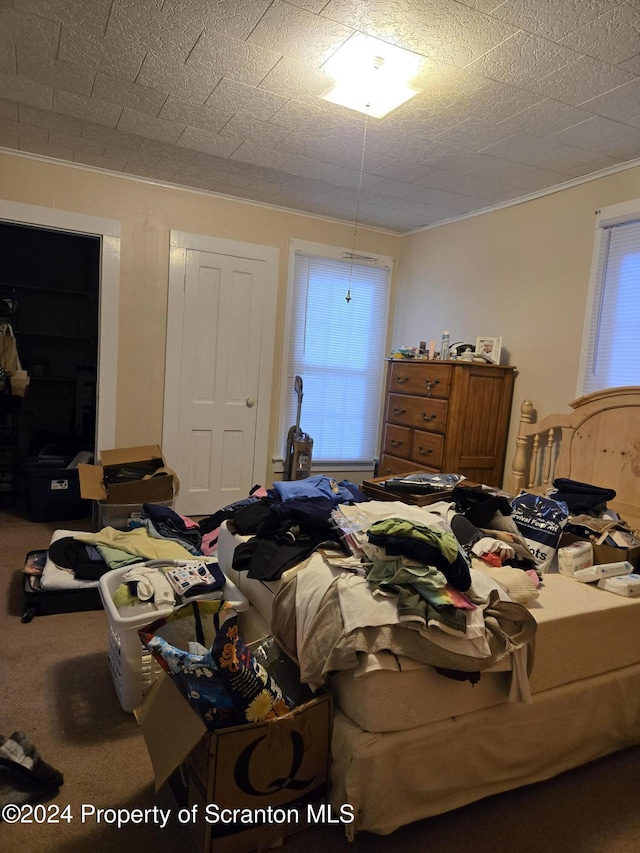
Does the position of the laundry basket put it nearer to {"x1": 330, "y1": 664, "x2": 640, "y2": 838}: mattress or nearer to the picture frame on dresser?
{"x1": 330, "y1": 664, "x2": 640, "y2": 838}: mattress

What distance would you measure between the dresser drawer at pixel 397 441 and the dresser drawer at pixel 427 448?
0.24 feet

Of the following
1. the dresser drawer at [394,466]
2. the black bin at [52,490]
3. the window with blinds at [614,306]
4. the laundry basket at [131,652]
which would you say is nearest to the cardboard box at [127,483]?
the black bin at [52,490]

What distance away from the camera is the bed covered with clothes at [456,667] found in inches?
58.3

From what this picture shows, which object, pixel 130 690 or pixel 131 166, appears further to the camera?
pixel 131 166

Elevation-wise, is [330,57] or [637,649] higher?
[330,57]

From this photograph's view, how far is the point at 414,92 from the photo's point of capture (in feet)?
7.81

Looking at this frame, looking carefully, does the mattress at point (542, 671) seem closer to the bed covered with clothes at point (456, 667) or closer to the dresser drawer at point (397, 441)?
the bed covered with clothes at point (456, 667)

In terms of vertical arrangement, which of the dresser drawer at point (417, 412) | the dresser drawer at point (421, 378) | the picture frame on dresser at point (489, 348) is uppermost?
the picture frame on dresser at point (489, 348)

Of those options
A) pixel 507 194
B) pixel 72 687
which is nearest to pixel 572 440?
pixel 507 194

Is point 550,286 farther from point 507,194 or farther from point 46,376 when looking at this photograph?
point 46,376

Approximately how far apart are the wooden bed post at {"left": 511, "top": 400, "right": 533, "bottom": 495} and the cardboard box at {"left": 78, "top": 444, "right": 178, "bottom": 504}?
224 cm

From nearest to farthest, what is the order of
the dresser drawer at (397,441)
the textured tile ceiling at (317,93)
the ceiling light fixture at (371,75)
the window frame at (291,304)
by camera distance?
the textured tile ceiling at (317,93) → the ceiling light fixture at (371,75) → the dresser drawer at (397,441) → the window frame at (291,304)

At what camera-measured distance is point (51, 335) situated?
480 centimetres

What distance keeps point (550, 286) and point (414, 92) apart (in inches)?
Result: 63.2
